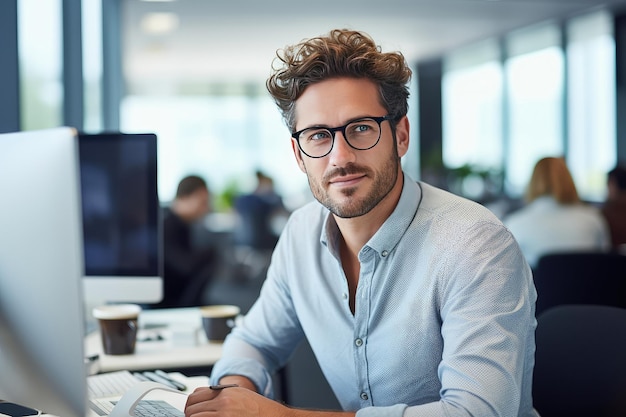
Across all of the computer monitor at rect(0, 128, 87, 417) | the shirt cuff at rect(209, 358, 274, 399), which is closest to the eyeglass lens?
the shirt cuff at rect(209, 358, 274, 399)

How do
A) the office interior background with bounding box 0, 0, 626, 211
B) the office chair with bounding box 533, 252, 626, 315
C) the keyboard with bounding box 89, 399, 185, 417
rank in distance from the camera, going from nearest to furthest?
the keyboard with bounding box 89, 399, 185, 417, the office chair with bounding box 533, 252, 626, 315, the office interior background with bounding box 0, 0, 626, 211

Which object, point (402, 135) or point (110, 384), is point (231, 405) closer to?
point (110, 384)

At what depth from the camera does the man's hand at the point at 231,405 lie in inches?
47.6

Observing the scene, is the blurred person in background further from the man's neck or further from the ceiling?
the ceiling

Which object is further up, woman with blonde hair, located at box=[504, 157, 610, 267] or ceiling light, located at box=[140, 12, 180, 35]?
ceiling light, located at box=[140, 12, 180, 35]

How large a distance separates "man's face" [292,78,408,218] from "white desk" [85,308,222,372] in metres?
0.72

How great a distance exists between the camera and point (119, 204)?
202 centimetres

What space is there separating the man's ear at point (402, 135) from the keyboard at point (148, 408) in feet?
2.19

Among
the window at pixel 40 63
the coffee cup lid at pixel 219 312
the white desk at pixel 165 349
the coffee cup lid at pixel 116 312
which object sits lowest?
the white desk at pixel 165 349

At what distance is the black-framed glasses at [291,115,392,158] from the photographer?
4.66ft

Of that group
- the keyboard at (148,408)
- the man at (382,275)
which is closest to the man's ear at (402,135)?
the man at (382,275)

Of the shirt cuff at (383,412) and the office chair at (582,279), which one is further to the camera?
the office chair at (582,279)

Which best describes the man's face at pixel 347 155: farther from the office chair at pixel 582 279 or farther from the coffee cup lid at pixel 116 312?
the office chair at pixel 582 279

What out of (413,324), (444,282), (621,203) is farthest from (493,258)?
(621,203)
